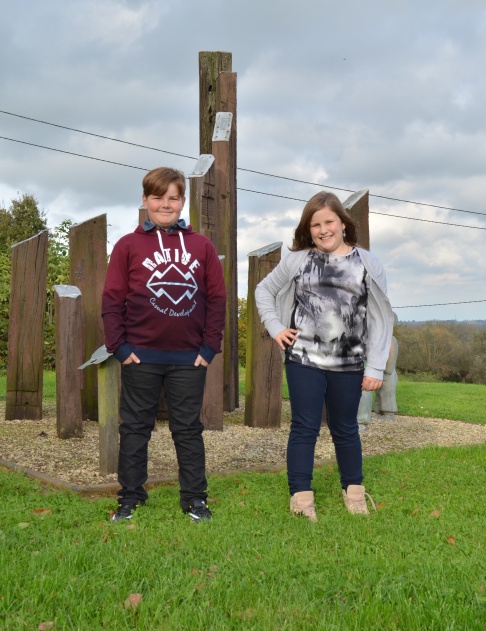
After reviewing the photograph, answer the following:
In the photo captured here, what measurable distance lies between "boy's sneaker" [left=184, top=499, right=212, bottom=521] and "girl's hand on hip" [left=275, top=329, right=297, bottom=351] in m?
1.03

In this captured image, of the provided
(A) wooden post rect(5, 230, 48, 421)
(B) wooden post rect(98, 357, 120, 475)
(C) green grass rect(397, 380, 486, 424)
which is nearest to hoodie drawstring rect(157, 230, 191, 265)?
(B) wooden post rect(98, 357, 120, 475)

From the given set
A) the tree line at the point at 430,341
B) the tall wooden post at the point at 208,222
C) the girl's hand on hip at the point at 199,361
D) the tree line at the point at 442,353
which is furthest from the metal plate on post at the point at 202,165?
the tree line at the point at 442,353

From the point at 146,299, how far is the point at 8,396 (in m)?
4.07

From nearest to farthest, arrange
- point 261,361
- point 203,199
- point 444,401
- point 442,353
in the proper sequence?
point 261,361
point 203,199
point 444,401
point 442,353

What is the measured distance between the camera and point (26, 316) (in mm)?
Answer: 7188

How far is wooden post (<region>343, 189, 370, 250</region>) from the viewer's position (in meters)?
7.19

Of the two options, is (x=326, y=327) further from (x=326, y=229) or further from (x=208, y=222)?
(x=208, y=222)

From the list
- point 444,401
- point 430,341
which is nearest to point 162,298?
point 444,401

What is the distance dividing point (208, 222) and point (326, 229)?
3.16m

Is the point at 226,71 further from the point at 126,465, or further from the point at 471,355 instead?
the point at 471,355

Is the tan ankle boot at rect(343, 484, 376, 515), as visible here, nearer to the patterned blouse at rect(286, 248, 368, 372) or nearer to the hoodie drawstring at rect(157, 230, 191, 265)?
the patterned blouse at rect(286, 248, 368, 372)

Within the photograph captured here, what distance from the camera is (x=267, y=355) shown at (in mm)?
6746

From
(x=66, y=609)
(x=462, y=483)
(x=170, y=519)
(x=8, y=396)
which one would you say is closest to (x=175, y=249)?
(x=170, y=519)

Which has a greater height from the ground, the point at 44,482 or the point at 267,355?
the point at 267,355
